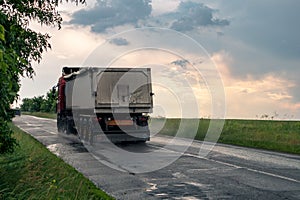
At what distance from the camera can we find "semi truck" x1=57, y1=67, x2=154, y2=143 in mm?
18719

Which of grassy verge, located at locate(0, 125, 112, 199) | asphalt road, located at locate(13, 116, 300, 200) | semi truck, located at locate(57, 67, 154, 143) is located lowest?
asphalt road, located at locate(13, 116, 300, 200)

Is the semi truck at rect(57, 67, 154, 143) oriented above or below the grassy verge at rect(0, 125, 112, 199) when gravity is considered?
above

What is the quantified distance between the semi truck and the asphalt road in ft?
7.54

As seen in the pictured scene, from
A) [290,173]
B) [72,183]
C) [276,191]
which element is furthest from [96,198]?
[290,173]

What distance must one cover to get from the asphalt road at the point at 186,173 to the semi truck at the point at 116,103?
7.54 ft

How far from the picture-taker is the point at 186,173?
1073cm

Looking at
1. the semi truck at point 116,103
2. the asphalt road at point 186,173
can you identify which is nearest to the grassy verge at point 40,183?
the asphalt road at point 186,173

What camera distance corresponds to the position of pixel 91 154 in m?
15.4

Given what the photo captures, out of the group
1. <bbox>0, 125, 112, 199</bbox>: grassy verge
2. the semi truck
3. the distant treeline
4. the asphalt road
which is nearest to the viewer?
<bbox>0, 125, 112, 199</bbox>: grassy verge

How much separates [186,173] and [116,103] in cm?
866

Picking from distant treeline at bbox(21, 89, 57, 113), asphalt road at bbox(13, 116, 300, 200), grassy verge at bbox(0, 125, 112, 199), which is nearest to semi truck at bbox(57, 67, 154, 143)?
asphalt road at bbox(13, 116, 300, 200)

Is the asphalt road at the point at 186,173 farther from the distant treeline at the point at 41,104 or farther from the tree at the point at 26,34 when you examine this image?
the distant treeline at the point at 41,104

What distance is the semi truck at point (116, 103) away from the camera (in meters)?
18.7

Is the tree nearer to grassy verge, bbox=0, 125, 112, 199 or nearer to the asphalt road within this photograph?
grassy verge, bbox=0, 125, 112, 199
